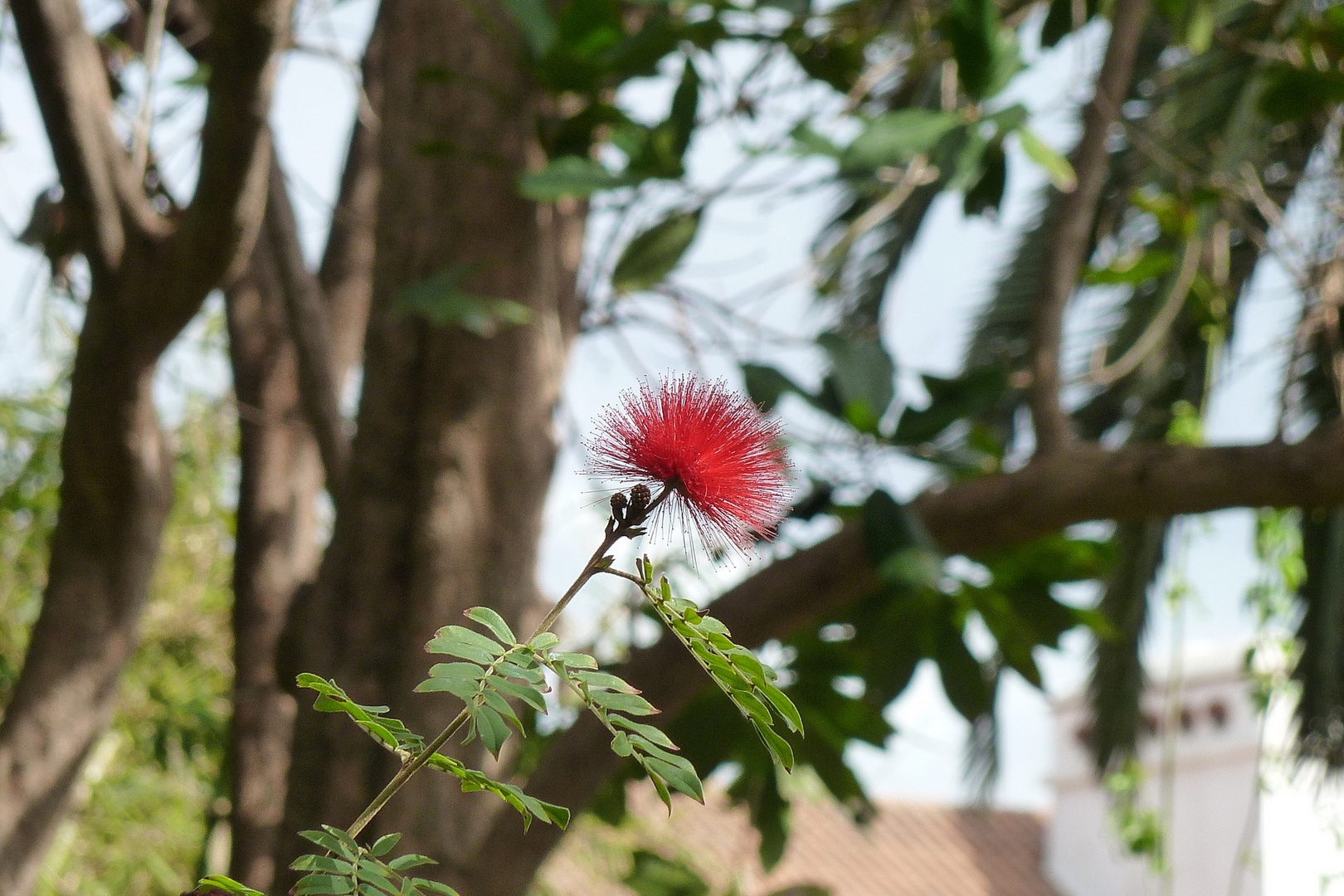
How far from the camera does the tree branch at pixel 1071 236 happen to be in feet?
4.73

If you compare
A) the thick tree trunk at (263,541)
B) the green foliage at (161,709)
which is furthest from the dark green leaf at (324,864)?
the green foliage at (161,709)

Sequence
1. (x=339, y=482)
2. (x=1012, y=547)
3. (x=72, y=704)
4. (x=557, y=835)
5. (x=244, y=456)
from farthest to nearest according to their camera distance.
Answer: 1. (x=244, y=456)
2. (x=72, y=704)
3. (x=339, y=482)
4. (x=1012, y=547)
5. (x=557, y=835)

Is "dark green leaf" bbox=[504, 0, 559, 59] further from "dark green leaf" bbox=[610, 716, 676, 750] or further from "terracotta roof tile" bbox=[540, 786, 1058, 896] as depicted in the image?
"terracotta roof tile" bbox=[540, 786, 1058, 896]

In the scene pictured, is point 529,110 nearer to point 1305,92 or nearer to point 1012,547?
point 1012,547

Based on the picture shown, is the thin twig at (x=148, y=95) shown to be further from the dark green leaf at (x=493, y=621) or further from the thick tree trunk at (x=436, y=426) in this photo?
the dark green leaf at (x=493, y=621)

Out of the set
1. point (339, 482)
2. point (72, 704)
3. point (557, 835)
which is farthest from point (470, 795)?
point (72, 704)

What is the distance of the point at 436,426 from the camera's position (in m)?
1.42

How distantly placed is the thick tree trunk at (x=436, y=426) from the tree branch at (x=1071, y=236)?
1.85 ft

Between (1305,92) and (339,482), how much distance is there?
1.22 metres

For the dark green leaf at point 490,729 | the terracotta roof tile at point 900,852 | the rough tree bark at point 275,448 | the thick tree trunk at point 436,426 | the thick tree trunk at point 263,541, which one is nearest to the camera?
the dark green leaf at point 490,729

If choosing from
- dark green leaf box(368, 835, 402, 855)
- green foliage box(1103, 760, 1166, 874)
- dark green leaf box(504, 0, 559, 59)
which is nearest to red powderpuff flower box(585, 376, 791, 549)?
dark green leaf box(368, 835, 402, 855)

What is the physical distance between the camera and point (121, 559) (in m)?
1.67

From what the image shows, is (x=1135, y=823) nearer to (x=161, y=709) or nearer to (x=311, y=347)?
(x=161, y=709)

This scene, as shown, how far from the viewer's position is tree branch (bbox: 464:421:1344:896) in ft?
4.03
